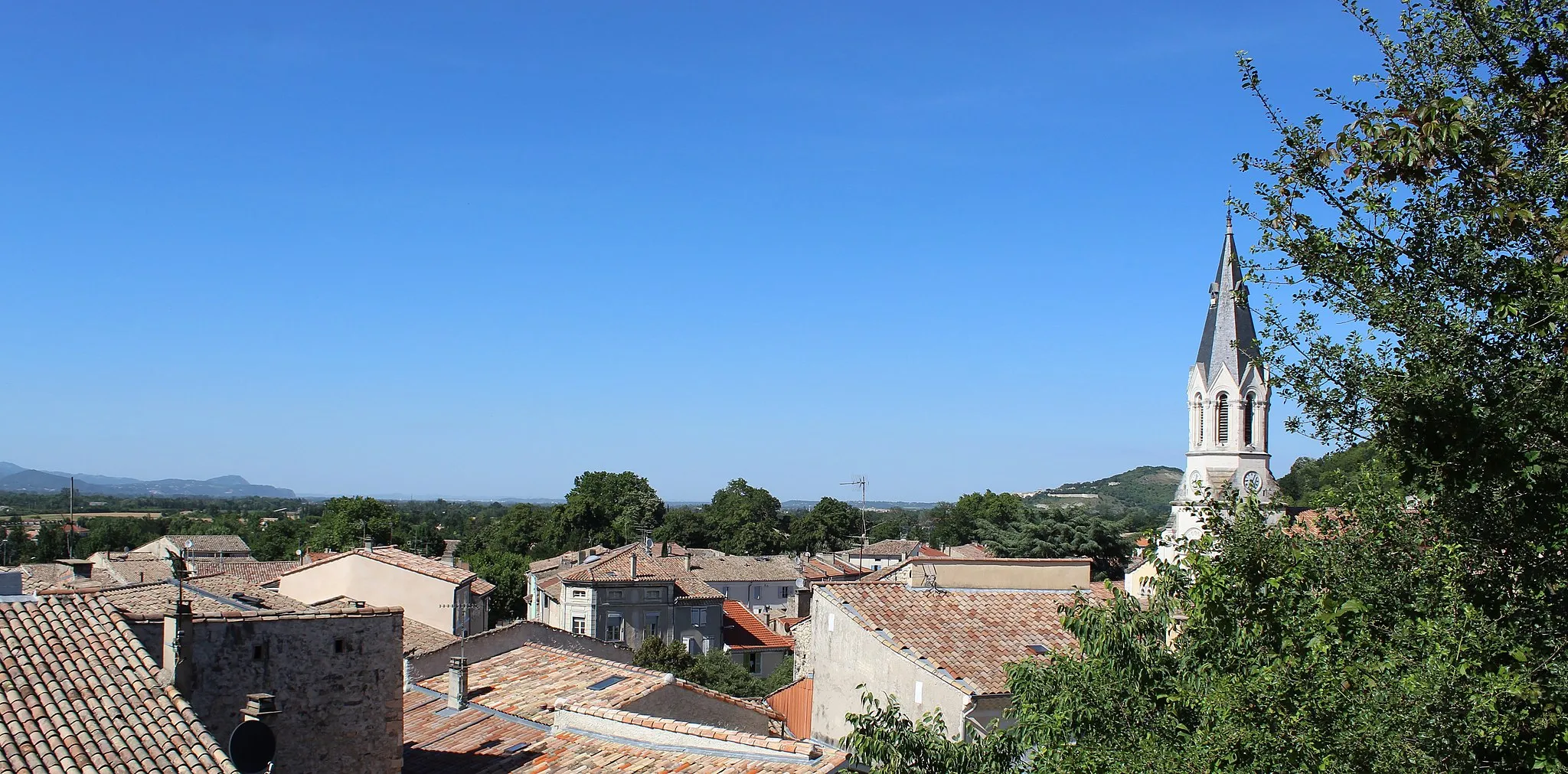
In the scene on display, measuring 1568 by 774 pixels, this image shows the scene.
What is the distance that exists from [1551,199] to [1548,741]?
3.67 metres

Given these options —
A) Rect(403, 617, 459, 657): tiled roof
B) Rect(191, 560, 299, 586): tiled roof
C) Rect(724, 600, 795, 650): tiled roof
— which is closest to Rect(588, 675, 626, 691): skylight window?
Rect(403, 617, 459, 657): tiled roof

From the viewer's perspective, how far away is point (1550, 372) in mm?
7453

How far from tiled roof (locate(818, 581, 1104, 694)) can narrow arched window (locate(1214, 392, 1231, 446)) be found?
27.3 m

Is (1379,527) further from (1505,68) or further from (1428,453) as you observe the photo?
(1505,68)

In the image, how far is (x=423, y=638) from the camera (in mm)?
30172

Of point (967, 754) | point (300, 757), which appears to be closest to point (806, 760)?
point (967, 754)

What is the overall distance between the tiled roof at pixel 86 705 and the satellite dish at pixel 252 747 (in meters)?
0.49

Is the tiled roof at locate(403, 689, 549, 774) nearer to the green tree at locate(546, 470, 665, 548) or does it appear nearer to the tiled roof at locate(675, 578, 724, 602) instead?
the tiled roof at locate(675, 578, 724, 602)

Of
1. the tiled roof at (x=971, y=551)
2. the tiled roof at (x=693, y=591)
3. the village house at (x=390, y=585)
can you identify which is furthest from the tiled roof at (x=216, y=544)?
the village house at (x=390, y=585)

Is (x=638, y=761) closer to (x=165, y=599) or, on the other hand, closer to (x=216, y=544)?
(x=165, y=599)

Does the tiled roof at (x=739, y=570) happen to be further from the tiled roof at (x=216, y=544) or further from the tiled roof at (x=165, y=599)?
the tiled roof at (x=165, y=599)

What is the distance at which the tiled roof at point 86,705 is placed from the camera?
955 centimetres

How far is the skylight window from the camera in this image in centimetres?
2079

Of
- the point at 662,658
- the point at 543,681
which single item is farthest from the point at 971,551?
the point at 543,681
